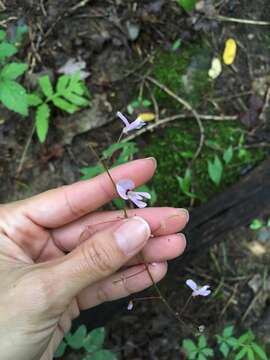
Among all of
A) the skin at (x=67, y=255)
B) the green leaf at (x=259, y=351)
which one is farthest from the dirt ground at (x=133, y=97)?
the skin at (x=67, y=255)

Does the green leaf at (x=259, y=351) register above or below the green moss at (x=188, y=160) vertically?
below

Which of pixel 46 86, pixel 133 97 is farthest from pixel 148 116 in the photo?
pixel 46 86

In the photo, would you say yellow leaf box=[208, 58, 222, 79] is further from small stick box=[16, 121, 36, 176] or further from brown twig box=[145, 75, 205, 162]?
small stick box=[16, 121, 36, 176]

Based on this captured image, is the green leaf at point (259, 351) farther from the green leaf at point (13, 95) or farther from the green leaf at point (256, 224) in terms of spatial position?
the green leaf at point (13, 95)

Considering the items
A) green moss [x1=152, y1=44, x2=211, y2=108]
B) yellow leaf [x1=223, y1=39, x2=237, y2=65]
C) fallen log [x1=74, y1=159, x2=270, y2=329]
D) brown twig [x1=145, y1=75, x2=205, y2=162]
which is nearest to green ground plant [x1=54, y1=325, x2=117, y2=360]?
fallen log [x1=74, y1=159, x2=270, y2=329]

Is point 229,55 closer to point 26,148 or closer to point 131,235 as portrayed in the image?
point 26,148

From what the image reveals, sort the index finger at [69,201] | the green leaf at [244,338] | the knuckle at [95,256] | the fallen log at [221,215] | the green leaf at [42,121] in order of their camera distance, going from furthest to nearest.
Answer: the green leaf at [42,121]
the fallen log at [221,215]
the green leaf at [244,338]
the index finger at [69,201]
the knuckle at [95,256]
